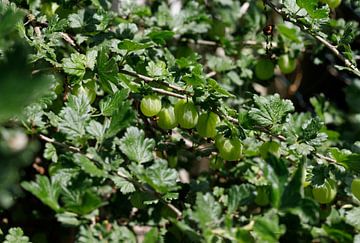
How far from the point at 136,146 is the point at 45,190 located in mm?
228

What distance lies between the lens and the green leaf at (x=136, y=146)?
3.42ft

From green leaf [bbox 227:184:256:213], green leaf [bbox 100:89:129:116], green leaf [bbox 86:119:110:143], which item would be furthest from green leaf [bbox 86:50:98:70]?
green leaf [bbox 227:184:256:213]

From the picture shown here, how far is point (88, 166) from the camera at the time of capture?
0.93 metres

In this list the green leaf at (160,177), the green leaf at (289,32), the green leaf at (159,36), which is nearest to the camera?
the green leaf at (160,177)

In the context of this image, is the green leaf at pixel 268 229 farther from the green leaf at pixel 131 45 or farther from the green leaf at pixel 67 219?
the green leaf at pixel 131 45

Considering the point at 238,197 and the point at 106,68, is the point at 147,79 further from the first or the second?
the point at 238,197

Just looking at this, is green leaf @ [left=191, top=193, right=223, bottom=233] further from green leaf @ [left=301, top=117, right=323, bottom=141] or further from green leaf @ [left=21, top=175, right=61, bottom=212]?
green leaf @ [left=301, top=117, right=323, bottom=141]

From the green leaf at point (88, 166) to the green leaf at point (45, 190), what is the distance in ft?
0.19

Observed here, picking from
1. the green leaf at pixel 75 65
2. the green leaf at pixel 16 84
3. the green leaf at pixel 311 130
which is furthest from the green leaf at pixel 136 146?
Answer: the green leaf at pixel 16 84

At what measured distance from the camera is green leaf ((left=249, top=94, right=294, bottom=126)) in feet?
3.98

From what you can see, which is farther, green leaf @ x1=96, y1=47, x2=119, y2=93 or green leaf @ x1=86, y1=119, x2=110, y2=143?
green leaf @ x1=96, y1=47, x2=119, y2=93

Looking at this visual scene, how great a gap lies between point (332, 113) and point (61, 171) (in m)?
1.58

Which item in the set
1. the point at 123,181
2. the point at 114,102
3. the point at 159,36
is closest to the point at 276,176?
the point at 123,181

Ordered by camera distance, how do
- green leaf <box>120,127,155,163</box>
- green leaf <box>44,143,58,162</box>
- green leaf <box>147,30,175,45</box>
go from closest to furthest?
1. green leaf <box>120,127,155,163</box>
2. green leaf <box>44,143,58,162</box>
3. green leaf <box>147,30,175,45</box>
